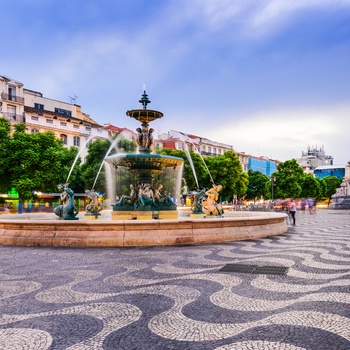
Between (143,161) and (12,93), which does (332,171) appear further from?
(143,161)

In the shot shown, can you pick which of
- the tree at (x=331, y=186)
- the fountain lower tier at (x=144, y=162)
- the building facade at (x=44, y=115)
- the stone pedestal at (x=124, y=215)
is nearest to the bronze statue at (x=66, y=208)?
the stone pedestal at (x=124, y=215)

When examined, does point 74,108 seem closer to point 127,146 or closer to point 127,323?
point 127,146

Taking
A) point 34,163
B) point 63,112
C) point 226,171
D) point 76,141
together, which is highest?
point 63,112

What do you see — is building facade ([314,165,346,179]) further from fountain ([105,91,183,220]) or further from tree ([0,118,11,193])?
fountain ([105,91,183,220])

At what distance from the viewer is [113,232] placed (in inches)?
362

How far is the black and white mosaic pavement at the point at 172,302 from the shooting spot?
329cm

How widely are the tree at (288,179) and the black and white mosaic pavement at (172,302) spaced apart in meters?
58.9

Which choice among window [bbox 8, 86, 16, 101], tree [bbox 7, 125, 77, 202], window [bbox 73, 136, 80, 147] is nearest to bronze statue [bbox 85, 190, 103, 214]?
tree [bbox 7, 125, 77, 202]

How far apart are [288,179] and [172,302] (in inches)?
2484

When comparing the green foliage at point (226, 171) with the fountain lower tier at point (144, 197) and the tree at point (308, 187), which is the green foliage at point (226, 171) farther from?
the fountain lower tier at point (144, 197)

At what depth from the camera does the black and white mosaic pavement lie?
130 inches

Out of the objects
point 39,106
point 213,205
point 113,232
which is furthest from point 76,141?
point 113,232

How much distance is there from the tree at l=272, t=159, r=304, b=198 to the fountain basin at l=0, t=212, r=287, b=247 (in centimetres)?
5725

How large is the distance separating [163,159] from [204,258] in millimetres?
7113
